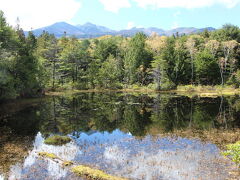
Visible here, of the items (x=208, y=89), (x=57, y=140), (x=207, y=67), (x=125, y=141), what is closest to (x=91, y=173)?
(x=125, y=141)

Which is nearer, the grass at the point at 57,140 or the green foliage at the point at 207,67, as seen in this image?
the grass at the point at 57,140

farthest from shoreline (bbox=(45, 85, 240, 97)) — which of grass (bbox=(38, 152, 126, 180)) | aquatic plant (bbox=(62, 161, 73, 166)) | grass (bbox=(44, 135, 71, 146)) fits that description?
grass (bbox=(38, 152, 126, 180))

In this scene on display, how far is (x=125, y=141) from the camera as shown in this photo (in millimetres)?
26594

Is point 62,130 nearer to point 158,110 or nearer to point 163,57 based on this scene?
point 158,110

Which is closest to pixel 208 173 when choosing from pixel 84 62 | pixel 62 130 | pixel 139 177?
pixel 139 177

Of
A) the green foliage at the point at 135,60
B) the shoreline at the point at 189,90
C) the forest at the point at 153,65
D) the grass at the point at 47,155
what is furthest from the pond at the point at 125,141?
the green foliage at the point at 135,60

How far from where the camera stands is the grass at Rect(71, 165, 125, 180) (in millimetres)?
16750

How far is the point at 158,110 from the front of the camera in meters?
46.0

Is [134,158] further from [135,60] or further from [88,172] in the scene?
[135,60]

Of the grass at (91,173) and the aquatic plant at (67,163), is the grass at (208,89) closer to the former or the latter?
the aquatic plant at (67,163)

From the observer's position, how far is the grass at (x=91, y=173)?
55.0 feet

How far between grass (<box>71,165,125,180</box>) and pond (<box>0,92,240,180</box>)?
1.78ft

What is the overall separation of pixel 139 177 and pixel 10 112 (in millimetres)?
31378

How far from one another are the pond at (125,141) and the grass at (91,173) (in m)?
0.54
